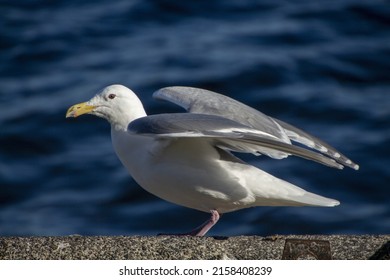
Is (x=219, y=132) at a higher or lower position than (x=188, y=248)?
higher

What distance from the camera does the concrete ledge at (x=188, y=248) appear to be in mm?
4859

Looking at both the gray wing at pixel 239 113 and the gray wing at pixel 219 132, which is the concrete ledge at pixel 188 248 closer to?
the gray wing at pixel 219 132

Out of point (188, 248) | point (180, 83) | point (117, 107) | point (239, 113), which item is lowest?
point (188, 248)

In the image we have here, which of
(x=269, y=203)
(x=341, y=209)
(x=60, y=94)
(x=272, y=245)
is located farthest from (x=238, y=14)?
(x=272, y=245)

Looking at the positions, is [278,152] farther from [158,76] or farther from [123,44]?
[123,44]

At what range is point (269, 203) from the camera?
6160mm

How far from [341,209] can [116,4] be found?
24.0 ft

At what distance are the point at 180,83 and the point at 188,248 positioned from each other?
8.68 meters

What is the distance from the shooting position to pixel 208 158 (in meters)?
6.07

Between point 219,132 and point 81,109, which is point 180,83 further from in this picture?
point 219,132

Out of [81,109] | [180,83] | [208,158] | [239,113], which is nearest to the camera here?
[208,158]

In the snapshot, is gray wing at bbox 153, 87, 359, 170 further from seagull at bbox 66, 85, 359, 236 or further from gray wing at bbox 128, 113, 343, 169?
gray wing at bbox 128, 113, 343, 169

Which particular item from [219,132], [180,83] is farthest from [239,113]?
[180,83]

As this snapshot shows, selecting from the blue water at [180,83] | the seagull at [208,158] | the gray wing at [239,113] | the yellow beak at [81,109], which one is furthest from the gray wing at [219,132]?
the blue water at [180,83]
